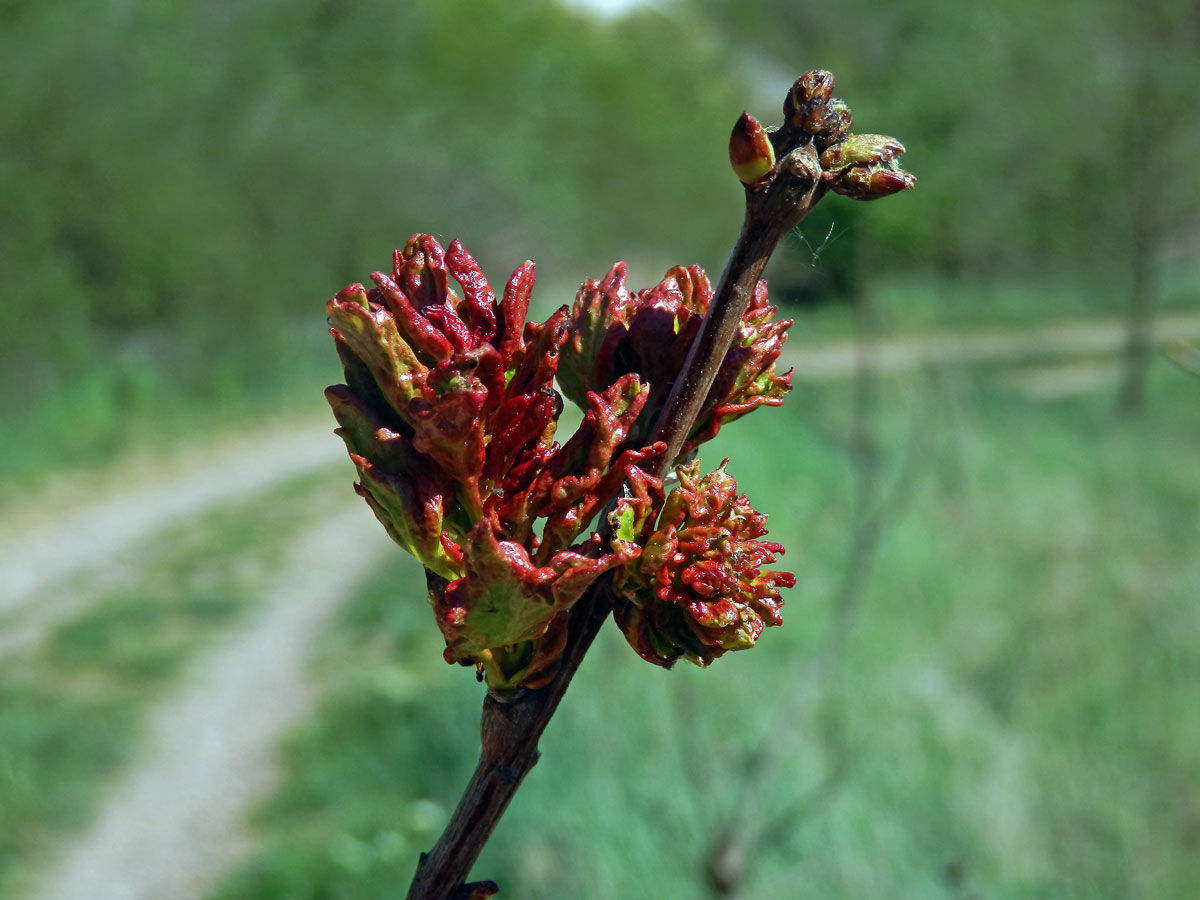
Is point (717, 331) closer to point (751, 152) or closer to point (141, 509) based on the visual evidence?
point (751, 152)

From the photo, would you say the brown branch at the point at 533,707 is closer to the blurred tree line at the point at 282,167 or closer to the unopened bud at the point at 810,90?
the unopened bud at the point at 810,90

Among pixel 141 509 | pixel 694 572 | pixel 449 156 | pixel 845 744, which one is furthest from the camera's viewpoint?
pixel 449 156

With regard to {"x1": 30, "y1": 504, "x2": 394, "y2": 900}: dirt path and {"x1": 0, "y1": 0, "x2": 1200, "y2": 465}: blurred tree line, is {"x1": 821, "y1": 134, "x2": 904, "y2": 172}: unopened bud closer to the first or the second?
{"x1": 0, "y1": 0, "x2": 1200, "y2": 465}: blurred tree line

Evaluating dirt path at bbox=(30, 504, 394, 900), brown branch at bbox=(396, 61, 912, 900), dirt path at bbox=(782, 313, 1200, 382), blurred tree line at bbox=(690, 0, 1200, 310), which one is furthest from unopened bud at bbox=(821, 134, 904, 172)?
dirt path at bbox=(782, 313, 1200, 382)

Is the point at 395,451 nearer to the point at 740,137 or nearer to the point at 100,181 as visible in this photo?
the point at 740,137

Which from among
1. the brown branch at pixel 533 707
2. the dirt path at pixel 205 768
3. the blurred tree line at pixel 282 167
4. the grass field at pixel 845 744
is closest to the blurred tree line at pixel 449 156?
the blurred tree line at pixel 282 167

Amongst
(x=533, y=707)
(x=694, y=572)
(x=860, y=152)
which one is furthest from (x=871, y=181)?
(x=533, y=707)
